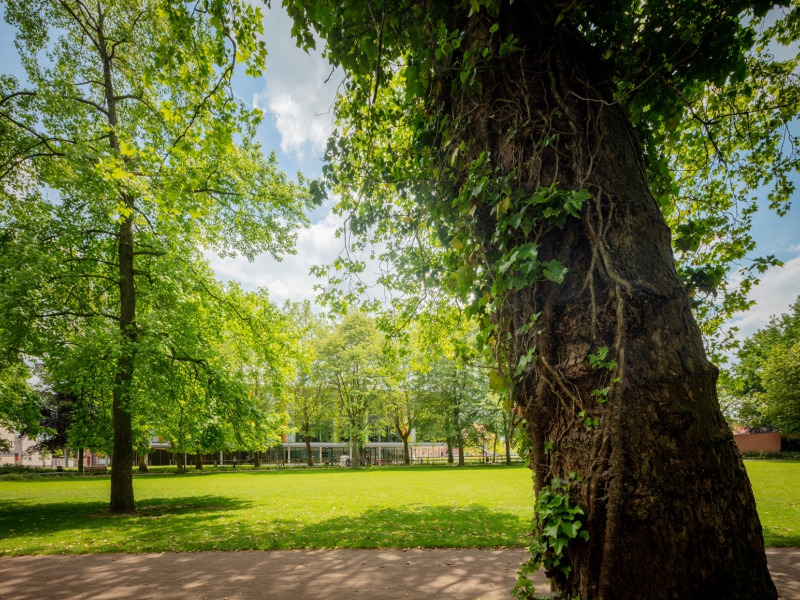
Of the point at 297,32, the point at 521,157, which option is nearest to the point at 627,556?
the point at 521,157

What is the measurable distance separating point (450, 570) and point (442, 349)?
10.9ft

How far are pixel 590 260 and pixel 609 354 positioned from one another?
19.6 inches

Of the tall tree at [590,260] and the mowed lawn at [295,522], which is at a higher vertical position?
the tall tree at [590,260]

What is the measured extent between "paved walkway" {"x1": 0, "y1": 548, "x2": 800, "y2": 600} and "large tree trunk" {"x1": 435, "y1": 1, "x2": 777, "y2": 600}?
386 centimetres

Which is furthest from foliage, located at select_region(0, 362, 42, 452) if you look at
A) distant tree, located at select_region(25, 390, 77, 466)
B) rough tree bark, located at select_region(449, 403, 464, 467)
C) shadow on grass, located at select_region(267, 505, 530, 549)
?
rough tree bark, located at select_region(449, 403, 464, 467)

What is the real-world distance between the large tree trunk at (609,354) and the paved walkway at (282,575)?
3.86 metres

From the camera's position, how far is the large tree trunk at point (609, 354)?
1.65 metres

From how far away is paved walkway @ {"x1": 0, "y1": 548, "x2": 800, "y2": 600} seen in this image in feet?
16.6

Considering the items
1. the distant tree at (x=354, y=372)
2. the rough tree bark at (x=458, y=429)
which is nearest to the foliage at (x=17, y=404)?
the distant tree at (x=354, y=372)

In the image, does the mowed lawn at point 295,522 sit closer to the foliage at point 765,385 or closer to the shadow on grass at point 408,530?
the shadow on grass at point 408,530

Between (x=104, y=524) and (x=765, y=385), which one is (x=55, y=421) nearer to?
(x=104, y=524)

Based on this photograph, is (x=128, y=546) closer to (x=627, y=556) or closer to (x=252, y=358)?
(x=252, y=358)

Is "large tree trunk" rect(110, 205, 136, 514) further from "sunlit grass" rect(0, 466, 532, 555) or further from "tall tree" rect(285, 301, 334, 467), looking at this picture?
"tall tree" rect(285, 301, 334, 467)

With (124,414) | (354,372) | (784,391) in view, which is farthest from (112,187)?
(784,391)
